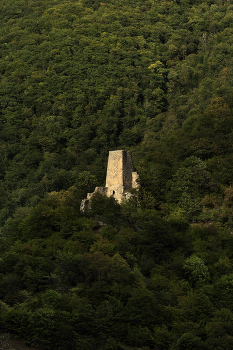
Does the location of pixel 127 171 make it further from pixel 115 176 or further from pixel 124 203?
pixel 124 203

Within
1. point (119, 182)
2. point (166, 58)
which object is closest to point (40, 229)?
point (119, 182)

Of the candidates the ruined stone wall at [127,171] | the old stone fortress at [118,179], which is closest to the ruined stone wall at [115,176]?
the old stone fortress at [118,179]

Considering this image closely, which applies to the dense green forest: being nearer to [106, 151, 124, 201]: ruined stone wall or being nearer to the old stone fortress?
the old stone fortress

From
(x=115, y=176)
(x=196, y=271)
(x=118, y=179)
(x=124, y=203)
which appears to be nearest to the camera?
(x=196, y=271)

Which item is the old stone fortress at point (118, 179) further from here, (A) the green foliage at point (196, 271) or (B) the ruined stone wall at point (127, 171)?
(A) the green foliage at point (196, 271)

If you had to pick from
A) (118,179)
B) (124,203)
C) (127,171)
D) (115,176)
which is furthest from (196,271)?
(127,171)

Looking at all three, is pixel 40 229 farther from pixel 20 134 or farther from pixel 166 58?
pixel 166 58
